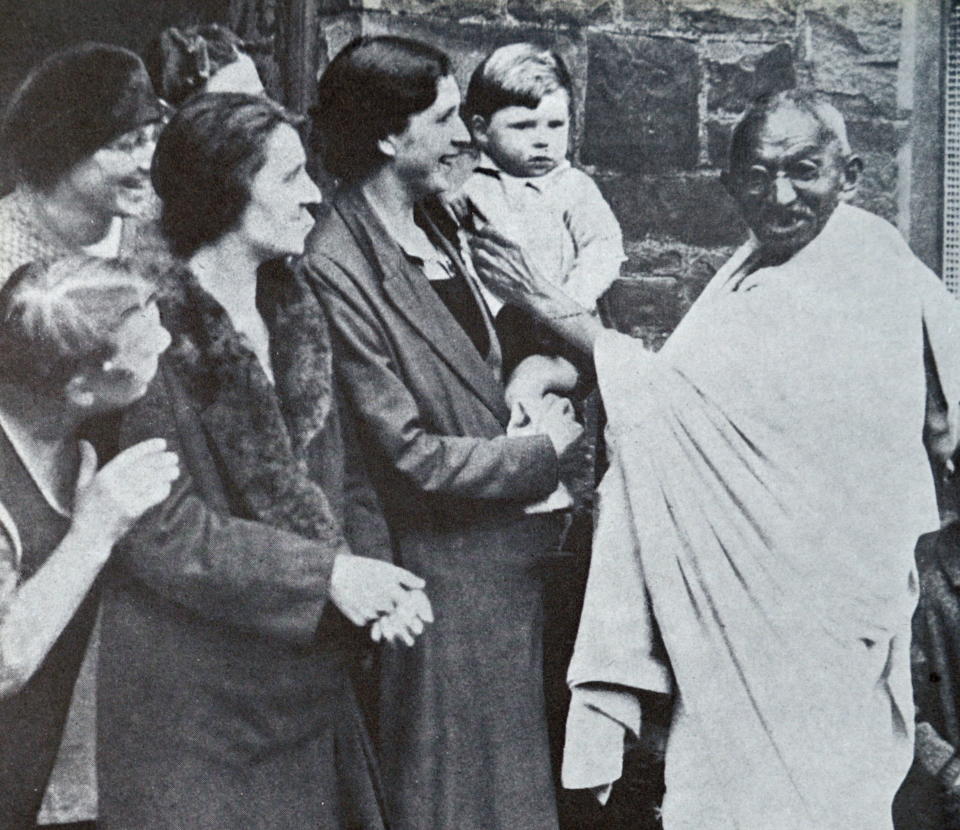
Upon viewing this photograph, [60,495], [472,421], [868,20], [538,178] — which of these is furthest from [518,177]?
[60,495]

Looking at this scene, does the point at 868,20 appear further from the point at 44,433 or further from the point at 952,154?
the point at 44,433

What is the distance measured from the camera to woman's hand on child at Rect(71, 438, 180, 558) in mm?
3748

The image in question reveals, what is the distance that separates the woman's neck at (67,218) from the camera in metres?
3.86

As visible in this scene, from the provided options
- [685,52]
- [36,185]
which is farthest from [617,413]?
[36,185]

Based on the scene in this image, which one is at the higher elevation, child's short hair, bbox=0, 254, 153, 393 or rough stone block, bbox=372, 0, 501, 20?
rough stone block, bbox=372, 0, 501, 20

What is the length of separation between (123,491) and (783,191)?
6.71ft

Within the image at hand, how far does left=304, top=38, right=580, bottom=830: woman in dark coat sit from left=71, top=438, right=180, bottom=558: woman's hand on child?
534mm

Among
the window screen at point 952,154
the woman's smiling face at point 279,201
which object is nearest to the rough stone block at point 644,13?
the window screen at point 952,154

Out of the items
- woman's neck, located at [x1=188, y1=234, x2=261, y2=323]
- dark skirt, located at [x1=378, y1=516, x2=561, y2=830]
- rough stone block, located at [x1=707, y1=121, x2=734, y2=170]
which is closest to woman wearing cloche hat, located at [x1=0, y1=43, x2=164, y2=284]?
woman's neck, located at [x1=188, y1=234, x2=261, y2=323]

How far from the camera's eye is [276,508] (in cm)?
381

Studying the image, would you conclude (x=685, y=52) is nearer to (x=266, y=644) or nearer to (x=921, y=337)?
(x=921, y=337)

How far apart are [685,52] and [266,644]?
211 centimetres

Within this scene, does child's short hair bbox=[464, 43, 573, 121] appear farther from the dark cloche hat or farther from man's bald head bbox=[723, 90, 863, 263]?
the dark cloche hat

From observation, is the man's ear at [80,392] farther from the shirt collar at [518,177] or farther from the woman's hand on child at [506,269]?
the shirt collar at [518,177]
